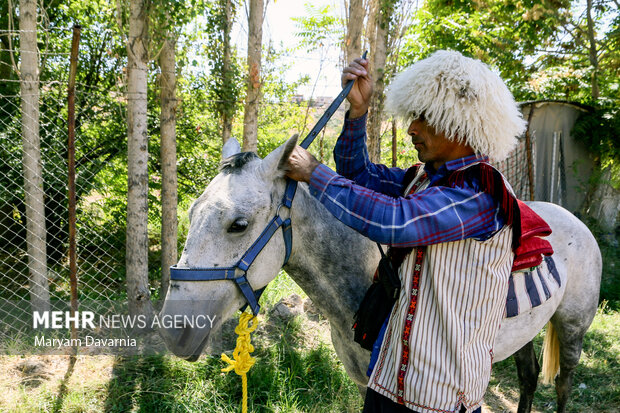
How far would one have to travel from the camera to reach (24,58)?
432cm

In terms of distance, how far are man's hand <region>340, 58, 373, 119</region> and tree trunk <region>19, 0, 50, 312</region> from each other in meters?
3.95

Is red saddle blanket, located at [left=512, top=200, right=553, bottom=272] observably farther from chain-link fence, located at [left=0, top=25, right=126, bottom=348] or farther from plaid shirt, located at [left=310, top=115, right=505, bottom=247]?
chain-link fence, located at [left=0, top=25, right=126, bottom=348]

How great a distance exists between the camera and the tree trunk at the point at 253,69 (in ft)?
17.2

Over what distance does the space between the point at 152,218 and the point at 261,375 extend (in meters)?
3.99

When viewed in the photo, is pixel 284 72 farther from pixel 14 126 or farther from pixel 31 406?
pixel 31 406

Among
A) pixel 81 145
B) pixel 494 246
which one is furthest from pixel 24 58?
pixel 494 246

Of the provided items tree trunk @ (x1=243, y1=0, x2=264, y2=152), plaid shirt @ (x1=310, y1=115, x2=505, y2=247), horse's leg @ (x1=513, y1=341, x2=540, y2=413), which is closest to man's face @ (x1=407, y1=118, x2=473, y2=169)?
plaid shirt @ (x1=310, y1=115, x2=505, y2=247)

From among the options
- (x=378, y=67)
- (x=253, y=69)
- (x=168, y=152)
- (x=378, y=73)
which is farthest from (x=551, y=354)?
(x=168, y=152)

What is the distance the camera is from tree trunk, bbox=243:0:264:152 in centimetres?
524

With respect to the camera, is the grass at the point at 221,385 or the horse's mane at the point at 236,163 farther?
the grass at the point at 221,385

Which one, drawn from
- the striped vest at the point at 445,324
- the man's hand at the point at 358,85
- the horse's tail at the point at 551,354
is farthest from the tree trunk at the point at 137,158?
the horse's tail at the point at 551,354

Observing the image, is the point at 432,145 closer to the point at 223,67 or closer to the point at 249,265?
the point at 249,265

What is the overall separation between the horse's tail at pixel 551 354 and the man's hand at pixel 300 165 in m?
2.59

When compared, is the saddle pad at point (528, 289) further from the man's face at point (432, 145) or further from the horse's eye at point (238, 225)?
the horse's eye at point (238, 225)
